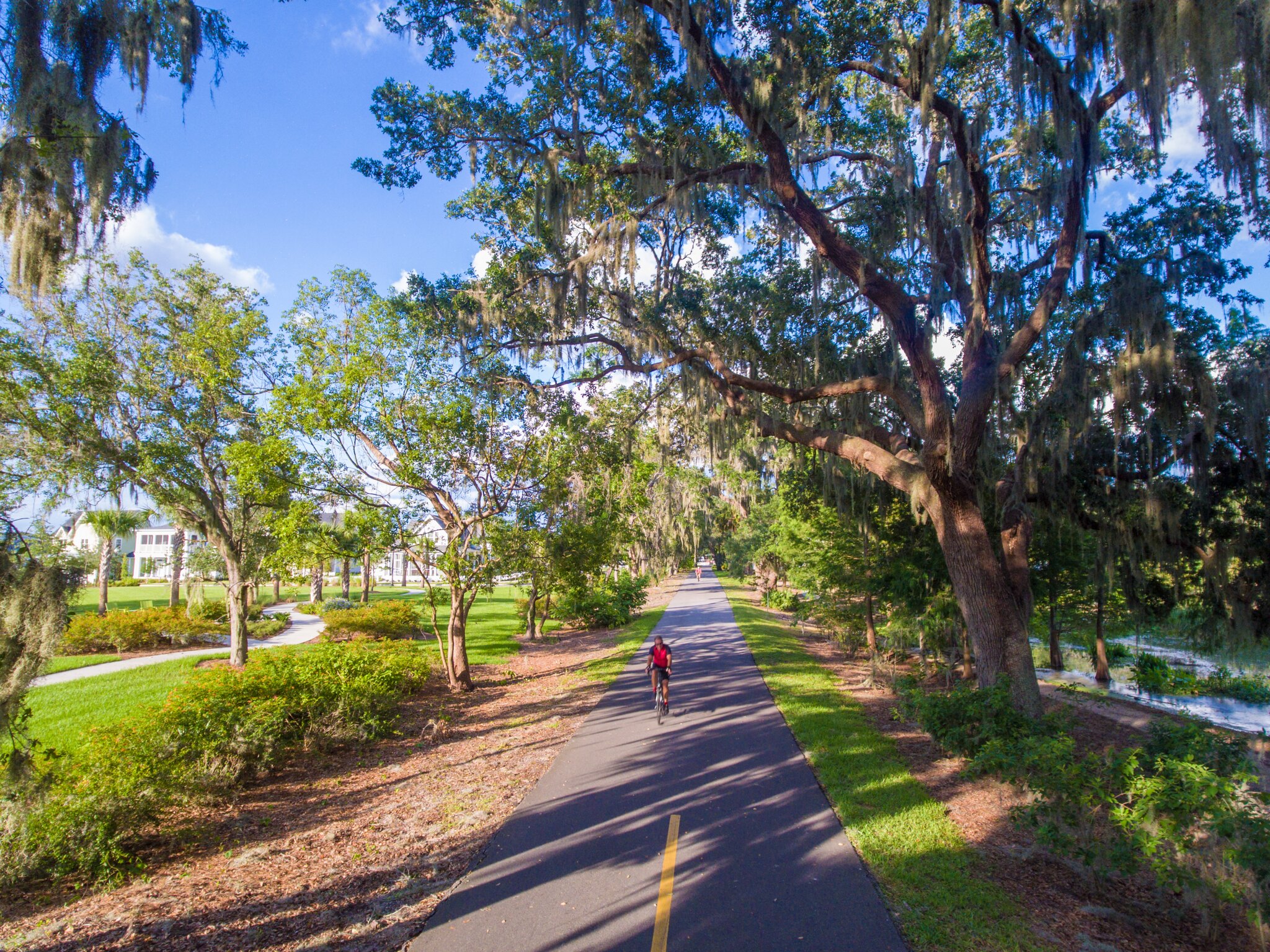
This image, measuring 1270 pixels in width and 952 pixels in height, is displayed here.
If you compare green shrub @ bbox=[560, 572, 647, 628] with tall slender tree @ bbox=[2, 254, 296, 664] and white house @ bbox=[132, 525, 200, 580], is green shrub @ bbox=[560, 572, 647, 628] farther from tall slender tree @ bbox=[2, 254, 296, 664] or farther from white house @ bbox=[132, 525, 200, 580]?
white house @ bbox=[132, 525, 200, 580]

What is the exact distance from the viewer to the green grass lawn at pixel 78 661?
57.7 ft

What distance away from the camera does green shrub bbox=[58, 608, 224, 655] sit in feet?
65.5

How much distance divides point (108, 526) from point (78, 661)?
26.0 feet

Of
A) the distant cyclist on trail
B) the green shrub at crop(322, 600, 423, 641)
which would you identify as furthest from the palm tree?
the distant cyclist on trail

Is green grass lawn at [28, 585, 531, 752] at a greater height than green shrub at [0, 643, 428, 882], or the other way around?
green shrub at [0, 643, 428, 882]

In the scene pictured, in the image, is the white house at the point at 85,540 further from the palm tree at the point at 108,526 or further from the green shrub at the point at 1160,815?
the green shrub at the point at 1160,815

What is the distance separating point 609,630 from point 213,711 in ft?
63.7

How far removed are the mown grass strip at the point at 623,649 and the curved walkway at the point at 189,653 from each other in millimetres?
7139

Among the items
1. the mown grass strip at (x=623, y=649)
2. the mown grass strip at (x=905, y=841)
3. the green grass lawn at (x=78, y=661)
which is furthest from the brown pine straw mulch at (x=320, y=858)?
the green grass lawn at (x=78, y=661)

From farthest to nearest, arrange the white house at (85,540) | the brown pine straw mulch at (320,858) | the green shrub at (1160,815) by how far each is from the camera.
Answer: the white house at (85,540) < the brown pine straw mulch at (320,858) < the green shrub at (1160,815)

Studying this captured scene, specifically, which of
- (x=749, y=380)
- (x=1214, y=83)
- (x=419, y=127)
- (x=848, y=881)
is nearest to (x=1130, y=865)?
(x=848, y=881)

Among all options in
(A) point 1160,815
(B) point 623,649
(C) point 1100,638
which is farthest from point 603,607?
(A) point 1160,815

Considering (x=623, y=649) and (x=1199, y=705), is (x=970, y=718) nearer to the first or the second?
(x=1199, y=705)

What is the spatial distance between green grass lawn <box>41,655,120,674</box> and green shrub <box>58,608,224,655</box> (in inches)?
14.4
